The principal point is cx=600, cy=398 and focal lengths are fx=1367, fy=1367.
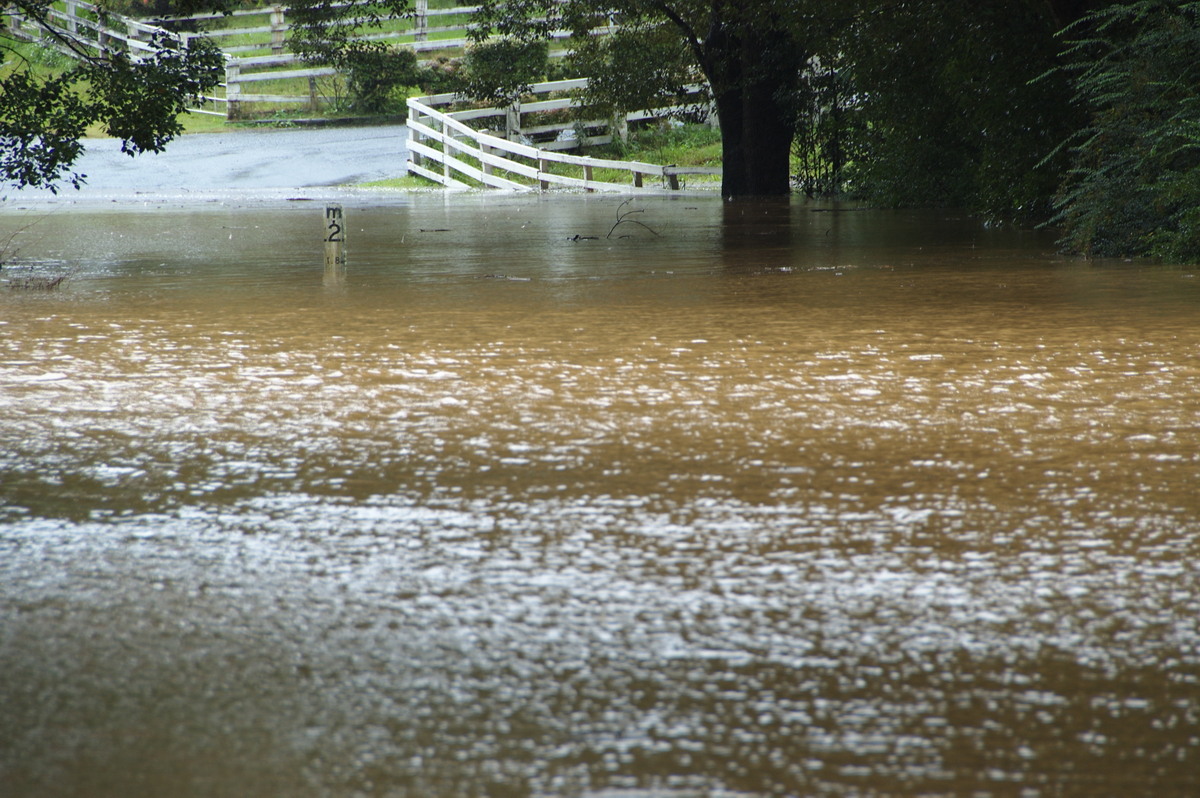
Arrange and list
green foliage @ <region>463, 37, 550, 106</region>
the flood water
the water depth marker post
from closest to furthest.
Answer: the flood water
the water depth marker post
green foliage @ <region>463, 37, 550, 106</region>

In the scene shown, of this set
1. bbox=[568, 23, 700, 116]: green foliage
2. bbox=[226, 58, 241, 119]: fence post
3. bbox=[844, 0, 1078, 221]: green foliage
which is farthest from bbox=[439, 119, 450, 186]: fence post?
bbox=[844, 0, 1078, 221]: green foliage

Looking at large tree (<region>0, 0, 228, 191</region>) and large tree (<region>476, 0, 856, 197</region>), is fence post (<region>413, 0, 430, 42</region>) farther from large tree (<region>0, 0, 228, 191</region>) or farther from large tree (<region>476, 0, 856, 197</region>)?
large tree (<region>0, 0, 228, 191</region>)

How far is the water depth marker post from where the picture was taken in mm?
7703

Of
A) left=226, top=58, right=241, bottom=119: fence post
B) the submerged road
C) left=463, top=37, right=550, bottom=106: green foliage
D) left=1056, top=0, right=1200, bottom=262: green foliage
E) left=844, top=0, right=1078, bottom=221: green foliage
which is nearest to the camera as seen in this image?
left=1056, top=0, right=1200, bottom=262: green foliage

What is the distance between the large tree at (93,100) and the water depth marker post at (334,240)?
1.72m

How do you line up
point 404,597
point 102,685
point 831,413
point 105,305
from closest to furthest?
point 102,685 → point 404,597 → point 831,413 → point 105,305

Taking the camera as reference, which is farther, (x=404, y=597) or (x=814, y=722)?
(x=404, y=597)

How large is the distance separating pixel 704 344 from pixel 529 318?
977 mm

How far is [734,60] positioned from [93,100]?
1132 cm

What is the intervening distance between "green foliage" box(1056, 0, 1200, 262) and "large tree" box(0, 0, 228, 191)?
5.61m

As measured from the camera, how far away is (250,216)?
1448 centimetres

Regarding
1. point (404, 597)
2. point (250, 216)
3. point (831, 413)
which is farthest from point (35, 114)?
point (404, 597)

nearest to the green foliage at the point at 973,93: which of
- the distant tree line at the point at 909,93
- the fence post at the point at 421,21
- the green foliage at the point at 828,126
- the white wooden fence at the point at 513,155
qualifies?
the distant tree line at the point at 909,93

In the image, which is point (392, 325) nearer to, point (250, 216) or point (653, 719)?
point (653, 719)
